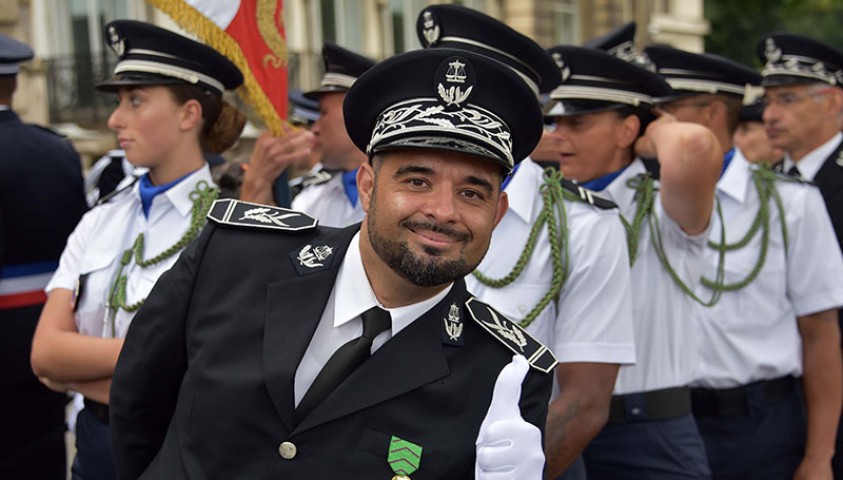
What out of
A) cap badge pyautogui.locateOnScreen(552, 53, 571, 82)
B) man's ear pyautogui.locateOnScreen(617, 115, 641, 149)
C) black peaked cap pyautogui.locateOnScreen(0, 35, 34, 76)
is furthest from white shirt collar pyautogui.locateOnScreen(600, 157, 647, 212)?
black peaked cap pyautogui.locateOnScreen(0, 35, 34, 76)

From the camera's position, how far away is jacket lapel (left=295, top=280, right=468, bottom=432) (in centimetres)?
240

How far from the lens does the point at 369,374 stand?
2.43 metres

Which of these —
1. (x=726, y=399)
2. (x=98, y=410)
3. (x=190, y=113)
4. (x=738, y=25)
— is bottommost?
(x=726, y=399)

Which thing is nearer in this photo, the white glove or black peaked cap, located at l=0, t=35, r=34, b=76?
the white glove

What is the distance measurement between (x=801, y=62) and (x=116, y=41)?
3.34 meters

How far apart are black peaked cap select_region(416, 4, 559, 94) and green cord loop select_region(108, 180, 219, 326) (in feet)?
2.85

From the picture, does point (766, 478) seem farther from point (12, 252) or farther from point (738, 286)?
point (12, 252)

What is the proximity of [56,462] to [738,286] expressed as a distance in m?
2.75

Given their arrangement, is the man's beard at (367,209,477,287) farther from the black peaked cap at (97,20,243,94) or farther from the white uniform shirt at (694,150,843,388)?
the white uniform shirt at (694,150,843,388)

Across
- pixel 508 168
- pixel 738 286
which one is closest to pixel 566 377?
pixel 508 168

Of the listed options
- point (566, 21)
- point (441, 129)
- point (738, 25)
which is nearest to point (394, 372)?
point (441, 129)

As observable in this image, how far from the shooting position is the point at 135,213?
3.75 m

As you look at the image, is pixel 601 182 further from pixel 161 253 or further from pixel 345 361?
pixel 345 361

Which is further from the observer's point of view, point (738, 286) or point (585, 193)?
point (738, 286)
